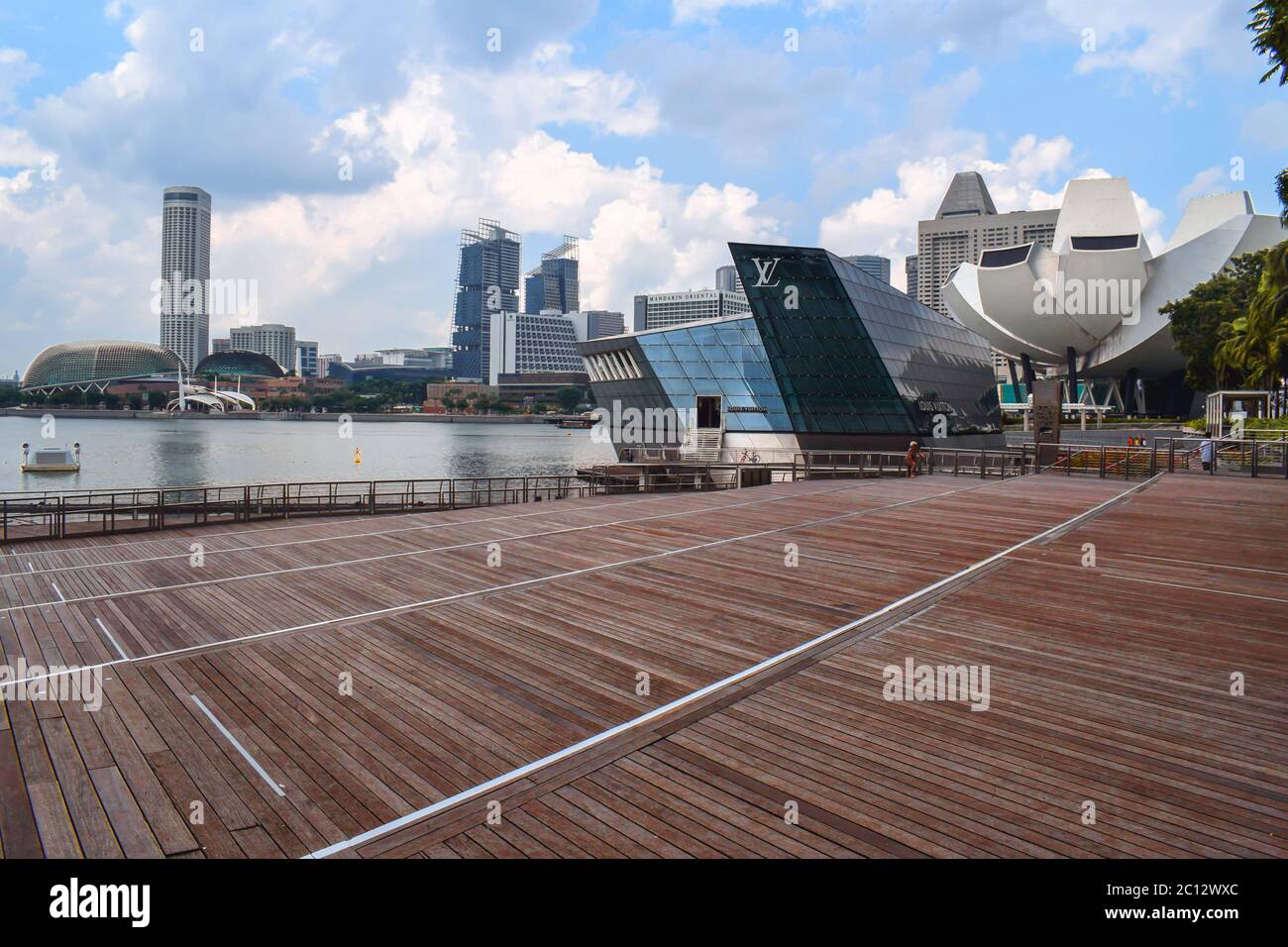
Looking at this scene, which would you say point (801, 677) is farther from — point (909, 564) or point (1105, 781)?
point (909, 564)

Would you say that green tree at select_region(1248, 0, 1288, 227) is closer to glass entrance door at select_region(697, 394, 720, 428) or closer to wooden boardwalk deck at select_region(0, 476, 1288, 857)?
wooden boardwalk deck at select_region(0, 476, 1288, 857)

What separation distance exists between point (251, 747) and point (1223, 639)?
28.8 ft

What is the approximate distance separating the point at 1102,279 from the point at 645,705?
118133 mm

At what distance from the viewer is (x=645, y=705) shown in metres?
6.48

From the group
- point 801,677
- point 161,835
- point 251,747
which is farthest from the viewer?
point 801,677

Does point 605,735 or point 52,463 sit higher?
point 52,463

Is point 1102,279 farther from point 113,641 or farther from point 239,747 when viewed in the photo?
point 239,747

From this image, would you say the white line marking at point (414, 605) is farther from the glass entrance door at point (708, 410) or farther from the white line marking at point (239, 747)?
the glass entrance door at point (708, 410)

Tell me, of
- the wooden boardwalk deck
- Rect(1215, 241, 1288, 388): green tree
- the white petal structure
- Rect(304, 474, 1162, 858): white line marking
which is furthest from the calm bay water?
the white petal structure

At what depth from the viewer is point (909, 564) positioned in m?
11.9

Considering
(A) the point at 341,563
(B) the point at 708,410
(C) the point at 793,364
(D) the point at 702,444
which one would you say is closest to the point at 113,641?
(A) the point at 341,563

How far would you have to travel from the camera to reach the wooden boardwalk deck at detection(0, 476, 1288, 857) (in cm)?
464

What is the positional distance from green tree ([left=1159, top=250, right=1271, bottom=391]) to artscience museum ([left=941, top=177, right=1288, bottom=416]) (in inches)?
1202
